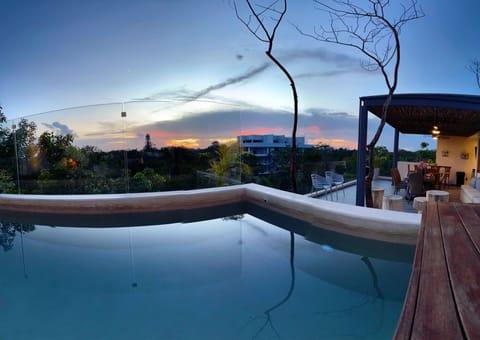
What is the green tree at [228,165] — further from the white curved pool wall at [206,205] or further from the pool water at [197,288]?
the pool water at [197,288]

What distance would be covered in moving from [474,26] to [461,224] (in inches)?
318

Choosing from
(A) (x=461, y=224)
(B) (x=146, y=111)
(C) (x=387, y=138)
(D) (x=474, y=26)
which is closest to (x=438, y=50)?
(D) (x=474, y=26)

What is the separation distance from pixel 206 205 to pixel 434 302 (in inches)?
212

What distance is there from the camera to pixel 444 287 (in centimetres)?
137

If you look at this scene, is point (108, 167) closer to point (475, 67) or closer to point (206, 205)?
point (206, 205)

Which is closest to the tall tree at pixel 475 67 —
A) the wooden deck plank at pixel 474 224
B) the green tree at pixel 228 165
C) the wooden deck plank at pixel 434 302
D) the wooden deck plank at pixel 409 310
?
the green tree at pixel 228 165

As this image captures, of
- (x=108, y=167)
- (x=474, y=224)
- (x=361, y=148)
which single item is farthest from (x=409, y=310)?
(x=108, y=167)

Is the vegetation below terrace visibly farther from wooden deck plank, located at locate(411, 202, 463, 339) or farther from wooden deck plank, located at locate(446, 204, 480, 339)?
wooden deck plank, located at locate(411, 202, 463, 339)

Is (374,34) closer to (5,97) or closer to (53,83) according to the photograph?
Answer: (53,83)

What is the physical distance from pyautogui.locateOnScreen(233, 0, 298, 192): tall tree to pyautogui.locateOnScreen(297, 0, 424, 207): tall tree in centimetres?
97

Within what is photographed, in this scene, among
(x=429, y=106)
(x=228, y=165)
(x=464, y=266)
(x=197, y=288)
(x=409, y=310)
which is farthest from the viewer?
(x=228, y=165)

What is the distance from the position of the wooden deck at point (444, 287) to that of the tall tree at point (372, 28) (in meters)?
3.98

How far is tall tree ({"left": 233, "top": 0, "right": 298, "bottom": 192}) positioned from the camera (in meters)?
6.63

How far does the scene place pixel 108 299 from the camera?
2.68 metres
